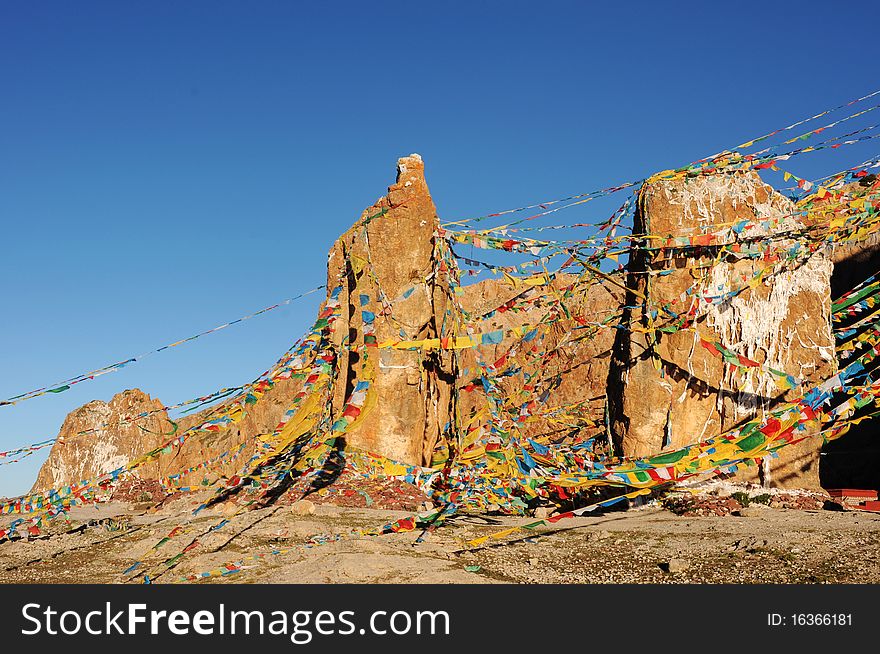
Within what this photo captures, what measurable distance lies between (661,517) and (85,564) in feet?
24.3

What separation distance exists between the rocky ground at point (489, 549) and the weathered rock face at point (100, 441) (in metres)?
13.4

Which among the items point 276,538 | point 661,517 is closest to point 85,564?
point 276,538

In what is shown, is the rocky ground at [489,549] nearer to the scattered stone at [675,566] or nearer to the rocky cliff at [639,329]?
the scattered stone at [675,566]

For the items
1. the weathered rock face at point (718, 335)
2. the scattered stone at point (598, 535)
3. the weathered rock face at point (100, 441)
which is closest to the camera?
the scattered stone at point (598, 535)

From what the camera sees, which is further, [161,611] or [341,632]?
[161,611]

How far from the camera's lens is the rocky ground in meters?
7.09

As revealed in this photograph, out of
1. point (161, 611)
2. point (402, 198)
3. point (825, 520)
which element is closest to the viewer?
point (161, 611)

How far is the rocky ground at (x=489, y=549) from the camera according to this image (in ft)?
23.3

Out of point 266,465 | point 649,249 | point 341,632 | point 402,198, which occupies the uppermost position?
point 402,198

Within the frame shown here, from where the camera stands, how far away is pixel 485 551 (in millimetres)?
8586

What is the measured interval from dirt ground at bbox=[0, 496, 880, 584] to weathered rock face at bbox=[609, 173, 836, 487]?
1510 millimetres

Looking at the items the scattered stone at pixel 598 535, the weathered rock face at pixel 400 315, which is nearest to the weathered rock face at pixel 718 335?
the scattered stone at pixel 598 535

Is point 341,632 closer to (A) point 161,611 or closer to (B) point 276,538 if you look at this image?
(A) point 161,611

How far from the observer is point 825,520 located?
29.6 ft
